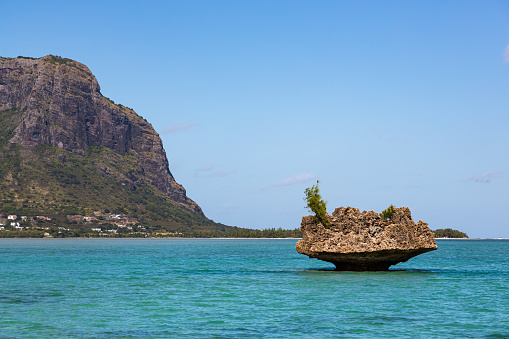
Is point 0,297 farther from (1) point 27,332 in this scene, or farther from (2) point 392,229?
(2) point 392,229

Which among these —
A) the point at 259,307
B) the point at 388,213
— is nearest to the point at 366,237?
the point at 388,213

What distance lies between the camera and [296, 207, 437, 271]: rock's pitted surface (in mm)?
59219

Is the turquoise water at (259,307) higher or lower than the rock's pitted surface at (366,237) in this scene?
lower

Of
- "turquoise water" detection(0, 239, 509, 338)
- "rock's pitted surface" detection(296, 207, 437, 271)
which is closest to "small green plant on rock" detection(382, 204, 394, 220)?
"rock's pitted surface" detection(296, 207, 437, 271)

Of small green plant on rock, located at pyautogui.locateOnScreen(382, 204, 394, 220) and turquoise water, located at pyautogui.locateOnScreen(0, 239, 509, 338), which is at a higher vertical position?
small green plant on rock, located at pyautogui.locateOnScreen(382, 204, 394, 220)

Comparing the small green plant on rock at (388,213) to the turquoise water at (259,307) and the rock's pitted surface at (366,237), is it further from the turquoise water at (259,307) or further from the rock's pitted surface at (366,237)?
the turquoise water at (259,307)

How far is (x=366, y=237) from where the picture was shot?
194 feet

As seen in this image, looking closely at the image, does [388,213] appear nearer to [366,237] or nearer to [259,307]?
[366,237]

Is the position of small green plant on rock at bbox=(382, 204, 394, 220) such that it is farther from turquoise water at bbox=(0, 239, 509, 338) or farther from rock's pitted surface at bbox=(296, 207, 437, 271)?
turquoise water at bbox=(0, 239, 509, 338)

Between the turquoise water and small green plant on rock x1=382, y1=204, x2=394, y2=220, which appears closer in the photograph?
the turquoise water

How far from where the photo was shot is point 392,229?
196 ft

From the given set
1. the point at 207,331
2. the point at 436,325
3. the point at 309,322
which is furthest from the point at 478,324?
the point at 207,331

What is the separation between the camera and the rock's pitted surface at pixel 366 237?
59.2 m

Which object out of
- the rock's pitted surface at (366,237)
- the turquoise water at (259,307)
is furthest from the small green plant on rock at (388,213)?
the turquoise water at (259,307)
